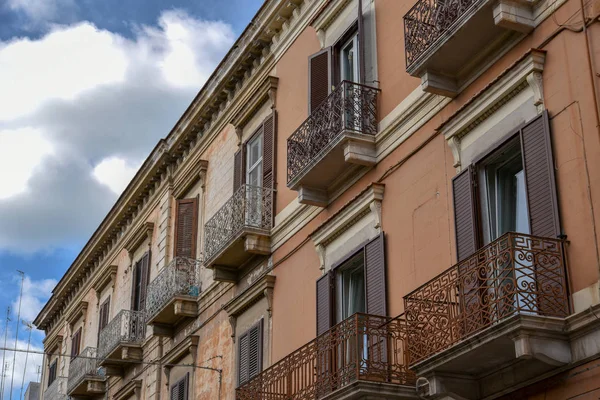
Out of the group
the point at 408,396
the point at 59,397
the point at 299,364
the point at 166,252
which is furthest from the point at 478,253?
the point at 59,397

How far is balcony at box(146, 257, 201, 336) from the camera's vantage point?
63.0 ft

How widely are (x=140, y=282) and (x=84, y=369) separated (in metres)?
3.64

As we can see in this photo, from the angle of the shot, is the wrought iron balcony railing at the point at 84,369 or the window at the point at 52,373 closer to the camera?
the wrought iron balcony railing at the point at 84,369

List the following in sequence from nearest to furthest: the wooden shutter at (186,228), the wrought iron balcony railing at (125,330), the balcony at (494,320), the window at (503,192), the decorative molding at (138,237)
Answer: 1. the balcony at (494,320)
2. the window at (503,192)
3. the wooden shutter at (186,228)
4. the wrought iron balcony railing at (125,330)
5. the decorative molding at (138,237)

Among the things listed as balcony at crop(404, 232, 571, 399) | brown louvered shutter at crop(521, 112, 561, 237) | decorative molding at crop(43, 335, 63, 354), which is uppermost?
decorative molding at crop(43, 335, 63, 354)

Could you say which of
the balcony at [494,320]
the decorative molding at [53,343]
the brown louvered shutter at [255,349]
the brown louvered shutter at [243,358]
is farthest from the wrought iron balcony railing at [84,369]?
the balcony at [494,320]

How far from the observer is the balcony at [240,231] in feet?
54.2

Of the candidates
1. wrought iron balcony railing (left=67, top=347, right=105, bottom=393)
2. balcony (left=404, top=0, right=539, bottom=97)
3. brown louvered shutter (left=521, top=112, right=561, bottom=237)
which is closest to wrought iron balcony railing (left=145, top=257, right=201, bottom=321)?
wrought iron balcony railing (left=67, top=347, right=105, bottom=393)

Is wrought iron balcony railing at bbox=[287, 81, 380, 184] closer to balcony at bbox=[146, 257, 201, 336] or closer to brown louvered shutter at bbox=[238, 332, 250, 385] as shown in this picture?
brown louvered shutter at bbox=[238, 332, 250, 385]

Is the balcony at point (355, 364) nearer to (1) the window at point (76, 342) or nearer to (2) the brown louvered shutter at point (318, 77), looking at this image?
(2) the brown louvered shutter at point (318, 77)

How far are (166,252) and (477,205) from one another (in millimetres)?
11787

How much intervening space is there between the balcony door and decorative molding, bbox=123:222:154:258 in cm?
559

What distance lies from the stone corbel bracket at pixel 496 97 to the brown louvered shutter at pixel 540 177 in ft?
0.87

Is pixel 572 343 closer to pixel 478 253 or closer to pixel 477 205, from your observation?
pixel 478 253
